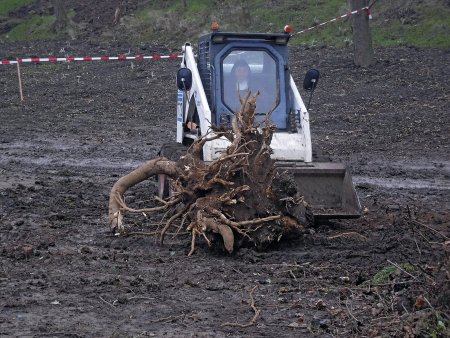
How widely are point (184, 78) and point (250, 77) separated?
33.1 inches

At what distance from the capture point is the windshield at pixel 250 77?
38.6 feet

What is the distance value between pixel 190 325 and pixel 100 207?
5.32m

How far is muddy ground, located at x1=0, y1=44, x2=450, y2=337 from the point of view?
713 centimetres

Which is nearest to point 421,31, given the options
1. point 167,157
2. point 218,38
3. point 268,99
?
point 268,99

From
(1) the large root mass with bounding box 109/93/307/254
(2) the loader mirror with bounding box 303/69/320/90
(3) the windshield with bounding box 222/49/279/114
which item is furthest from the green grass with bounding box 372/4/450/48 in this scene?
(1) the large root mass with bounding box 109/93/307/254

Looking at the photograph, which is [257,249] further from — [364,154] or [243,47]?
[364,154]

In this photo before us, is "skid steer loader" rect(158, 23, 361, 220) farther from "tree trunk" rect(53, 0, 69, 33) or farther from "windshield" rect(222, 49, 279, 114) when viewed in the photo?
"tree trunk" rect(53, 0, 69, 33)

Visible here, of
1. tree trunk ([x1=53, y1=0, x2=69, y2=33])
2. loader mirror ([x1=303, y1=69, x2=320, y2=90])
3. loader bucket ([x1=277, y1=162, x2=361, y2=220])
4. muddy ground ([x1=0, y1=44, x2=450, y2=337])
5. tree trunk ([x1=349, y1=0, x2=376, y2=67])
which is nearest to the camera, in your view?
muddy ground ([x1=0, y1=44, x2=450, y2=337])

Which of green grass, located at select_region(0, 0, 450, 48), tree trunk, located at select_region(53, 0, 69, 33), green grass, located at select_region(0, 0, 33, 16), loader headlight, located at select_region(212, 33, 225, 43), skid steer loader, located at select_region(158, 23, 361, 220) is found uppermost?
green grass, located at select_region(0, 0, 33, 16)

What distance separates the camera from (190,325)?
708 centimetres

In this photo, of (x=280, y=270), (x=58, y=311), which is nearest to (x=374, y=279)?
(x=280, y=270)

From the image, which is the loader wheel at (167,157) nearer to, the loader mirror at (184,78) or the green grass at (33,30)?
the loader mirror at (184,78)

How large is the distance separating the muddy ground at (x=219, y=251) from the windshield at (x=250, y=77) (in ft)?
6.05

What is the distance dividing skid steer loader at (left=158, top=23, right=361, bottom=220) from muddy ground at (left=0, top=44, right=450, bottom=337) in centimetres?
53
